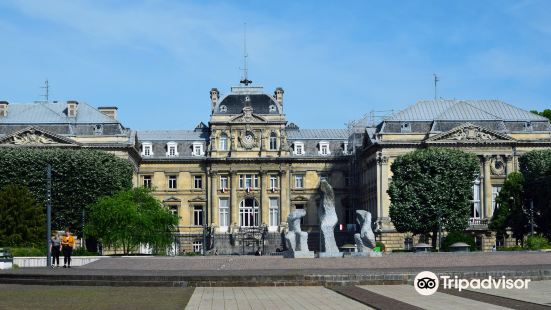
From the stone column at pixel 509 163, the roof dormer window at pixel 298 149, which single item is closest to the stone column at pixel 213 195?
the roof dormer window at pixel 298 149

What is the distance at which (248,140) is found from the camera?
12431cm

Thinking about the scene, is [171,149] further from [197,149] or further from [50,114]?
[50,114]

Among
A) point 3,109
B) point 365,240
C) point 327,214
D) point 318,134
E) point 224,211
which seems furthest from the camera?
point 318,134

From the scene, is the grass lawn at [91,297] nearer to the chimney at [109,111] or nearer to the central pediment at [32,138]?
the central pediment at [32,138]

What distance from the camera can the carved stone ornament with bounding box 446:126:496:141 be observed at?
107688 millimetres

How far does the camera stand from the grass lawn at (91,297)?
3306 cm

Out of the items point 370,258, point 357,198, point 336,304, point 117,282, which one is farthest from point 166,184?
point 336,304

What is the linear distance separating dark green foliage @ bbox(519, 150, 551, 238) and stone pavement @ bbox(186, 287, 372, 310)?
56088 millimetres

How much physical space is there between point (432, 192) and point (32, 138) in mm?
41970

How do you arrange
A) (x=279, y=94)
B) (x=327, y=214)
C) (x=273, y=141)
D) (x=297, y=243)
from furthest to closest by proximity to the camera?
(x=279, y=94) → (x=273, y=141) → (x=327, y=214) → (x=297, y=243)

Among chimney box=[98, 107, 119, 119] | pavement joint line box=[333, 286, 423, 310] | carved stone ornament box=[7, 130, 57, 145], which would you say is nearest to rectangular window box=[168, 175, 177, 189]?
chimney box=[98, 107, 119, 119]

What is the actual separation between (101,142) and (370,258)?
207 feet

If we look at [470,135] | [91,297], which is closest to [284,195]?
[470,135]

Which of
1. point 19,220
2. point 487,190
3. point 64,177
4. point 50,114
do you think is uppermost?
point 50,114
